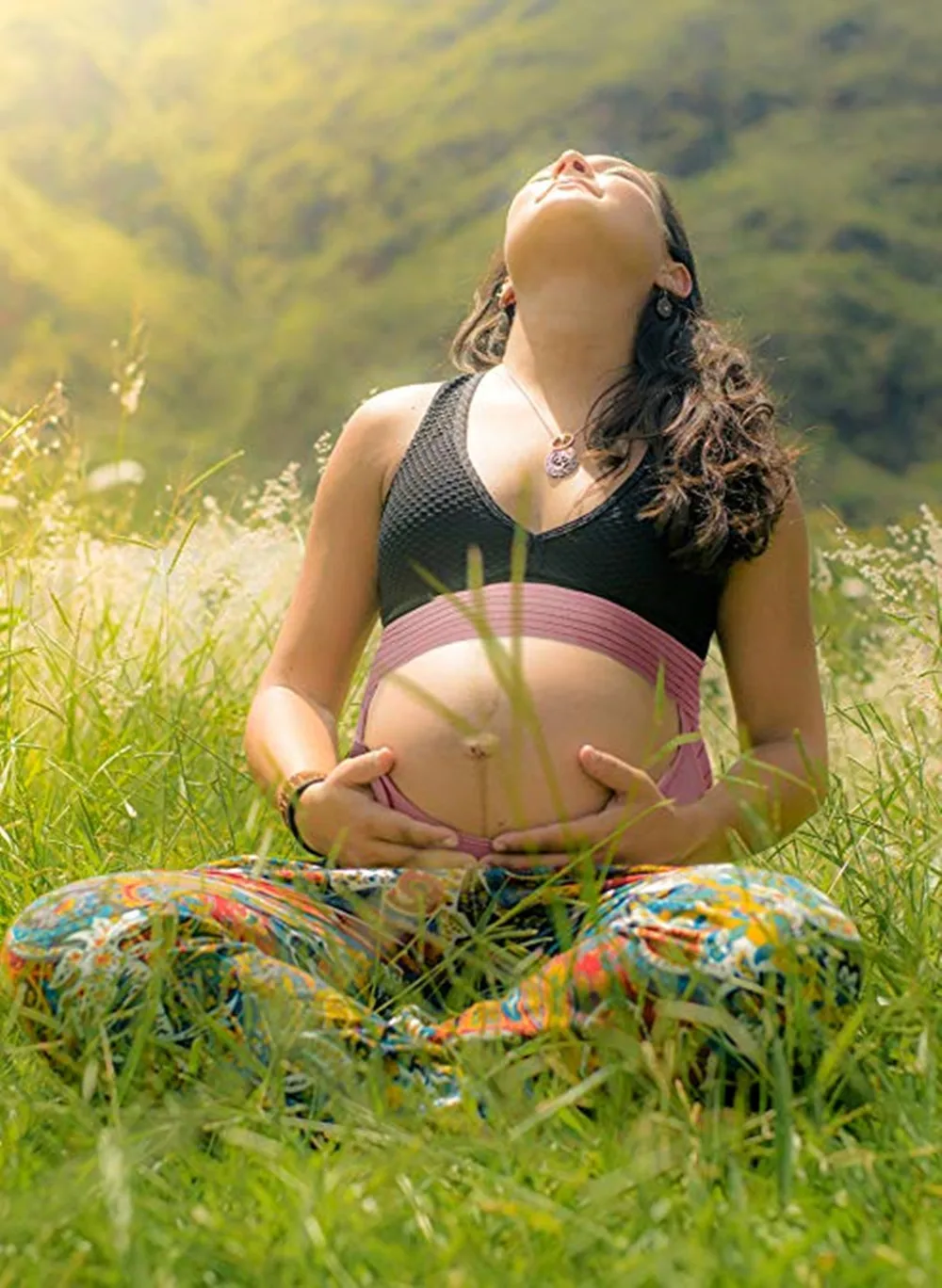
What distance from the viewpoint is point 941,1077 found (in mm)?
1735

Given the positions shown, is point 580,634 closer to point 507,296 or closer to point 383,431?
point 383,431

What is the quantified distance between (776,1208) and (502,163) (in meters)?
17.2

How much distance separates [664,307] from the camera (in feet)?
8.54

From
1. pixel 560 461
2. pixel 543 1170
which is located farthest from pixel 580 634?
pixel 543 1170

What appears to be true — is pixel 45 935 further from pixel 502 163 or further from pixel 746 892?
pixel 502 163

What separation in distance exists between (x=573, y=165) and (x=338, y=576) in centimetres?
63

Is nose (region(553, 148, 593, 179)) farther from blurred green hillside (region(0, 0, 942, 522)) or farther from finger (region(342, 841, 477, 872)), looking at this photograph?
blurred green hillside (region(0, 0, 942, 522))

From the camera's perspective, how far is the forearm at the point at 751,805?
215 centimetres

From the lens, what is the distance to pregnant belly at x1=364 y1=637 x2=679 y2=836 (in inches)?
83.1

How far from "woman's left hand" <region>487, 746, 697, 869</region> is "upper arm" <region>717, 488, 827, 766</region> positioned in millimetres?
283

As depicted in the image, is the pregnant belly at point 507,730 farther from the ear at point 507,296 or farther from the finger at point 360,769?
the ear at point 507,296

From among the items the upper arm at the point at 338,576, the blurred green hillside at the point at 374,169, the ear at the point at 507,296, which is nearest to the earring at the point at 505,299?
the ear at the point at 507,296

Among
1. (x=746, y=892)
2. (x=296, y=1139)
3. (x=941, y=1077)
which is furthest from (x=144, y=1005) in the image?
(x=941, y=1077)

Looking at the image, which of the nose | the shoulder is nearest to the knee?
the shoulder
